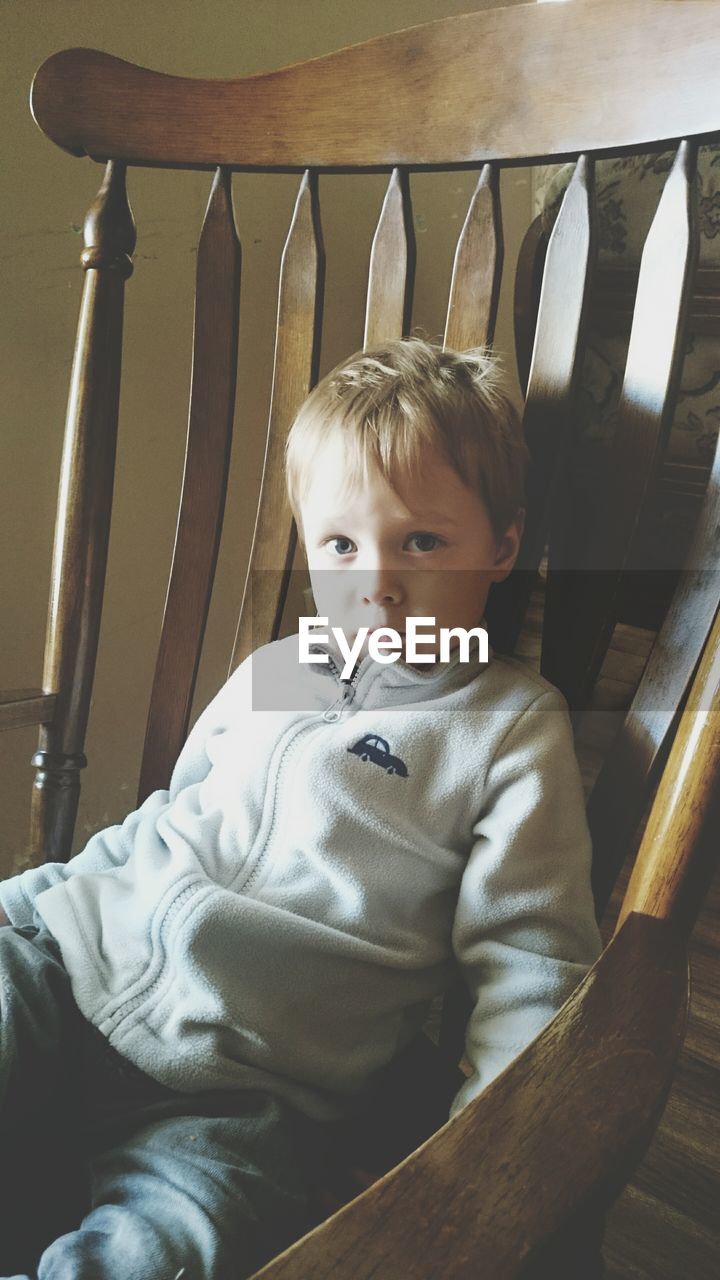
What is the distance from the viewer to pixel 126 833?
26.0 inches

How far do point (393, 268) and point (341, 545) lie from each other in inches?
9.0

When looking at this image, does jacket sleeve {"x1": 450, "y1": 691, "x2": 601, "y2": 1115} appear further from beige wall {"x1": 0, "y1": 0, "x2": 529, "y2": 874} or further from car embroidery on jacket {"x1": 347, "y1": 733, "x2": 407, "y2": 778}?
beige wall {"x1": 0, "y1": 0, "x2": 529, "y2": 874}

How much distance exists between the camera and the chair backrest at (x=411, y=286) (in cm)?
54

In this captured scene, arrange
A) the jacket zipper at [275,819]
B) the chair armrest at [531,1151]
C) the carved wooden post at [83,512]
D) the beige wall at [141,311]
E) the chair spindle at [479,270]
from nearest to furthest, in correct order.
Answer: the chair armrest at [531,1151]
the jacket zipper at [275,819]
the chair spindle at [479,270]
the carved wooden post at [83,512]
the beige wall at [141,311]

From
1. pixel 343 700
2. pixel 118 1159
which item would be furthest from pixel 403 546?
pixel 118 1159

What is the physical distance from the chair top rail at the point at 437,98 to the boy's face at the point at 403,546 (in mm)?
222

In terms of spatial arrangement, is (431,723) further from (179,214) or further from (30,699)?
(179,214)

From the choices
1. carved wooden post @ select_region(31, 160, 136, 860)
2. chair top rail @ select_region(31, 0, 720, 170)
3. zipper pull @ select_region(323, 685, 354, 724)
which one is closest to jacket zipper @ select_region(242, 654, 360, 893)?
zipper pull @ select_region(323, 685, 354, 724)

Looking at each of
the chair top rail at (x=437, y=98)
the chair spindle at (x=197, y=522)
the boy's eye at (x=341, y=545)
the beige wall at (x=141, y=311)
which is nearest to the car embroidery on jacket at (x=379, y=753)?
the boy's eye at (x=341, y=545)

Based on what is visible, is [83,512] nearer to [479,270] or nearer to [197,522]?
[197,522]

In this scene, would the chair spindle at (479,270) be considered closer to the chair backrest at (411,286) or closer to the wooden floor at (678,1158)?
the chair backrest at (411,286)

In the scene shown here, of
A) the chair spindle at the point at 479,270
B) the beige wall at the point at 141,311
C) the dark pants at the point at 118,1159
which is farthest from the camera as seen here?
the beige wall at the point at 141,311

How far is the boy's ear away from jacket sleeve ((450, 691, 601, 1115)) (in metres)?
0.10

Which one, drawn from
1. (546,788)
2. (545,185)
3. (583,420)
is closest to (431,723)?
(546,788)
